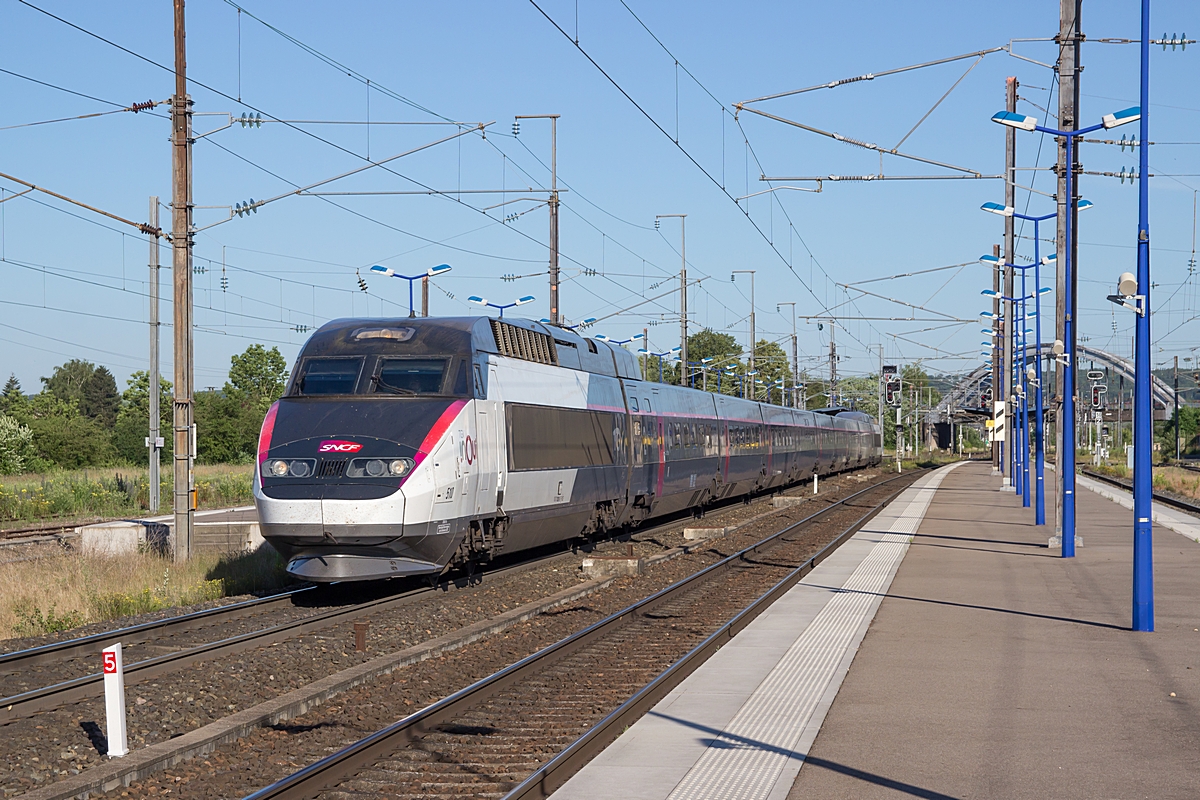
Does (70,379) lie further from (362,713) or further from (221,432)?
(362,713)

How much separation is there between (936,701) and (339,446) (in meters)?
8.16

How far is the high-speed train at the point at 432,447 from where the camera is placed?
49.5ft

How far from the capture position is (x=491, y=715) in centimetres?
991

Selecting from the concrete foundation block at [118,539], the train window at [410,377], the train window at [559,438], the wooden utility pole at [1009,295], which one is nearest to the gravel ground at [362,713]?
the train window at [559,438]

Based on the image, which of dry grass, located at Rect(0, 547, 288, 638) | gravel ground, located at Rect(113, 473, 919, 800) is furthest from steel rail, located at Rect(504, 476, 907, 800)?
dry grass, located at Rect(0, 547, 288, 638)

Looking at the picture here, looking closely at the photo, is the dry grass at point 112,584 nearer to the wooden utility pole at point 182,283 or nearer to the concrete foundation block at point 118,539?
the wooden utility pole at point 182,283

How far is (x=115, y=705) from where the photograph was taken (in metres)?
8.59

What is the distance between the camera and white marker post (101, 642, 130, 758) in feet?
27.9

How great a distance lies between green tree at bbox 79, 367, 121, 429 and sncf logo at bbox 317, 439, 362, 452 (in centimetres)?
14321

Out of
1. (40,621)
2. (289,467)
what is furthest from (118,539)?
(289,467)

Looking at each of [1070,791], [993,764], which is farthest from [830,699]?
[1070,791]

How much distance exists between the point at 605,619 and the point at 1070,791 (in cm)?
762

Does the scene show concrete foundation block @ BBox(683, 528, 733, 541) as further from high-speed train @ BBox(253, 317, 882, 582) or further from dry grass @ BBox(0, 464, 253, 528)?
dry grass @ BBox(0, 464, 253, 528)

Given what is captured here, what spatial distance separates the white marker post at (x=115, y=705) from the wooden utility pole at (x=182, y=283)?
39.1 ft
